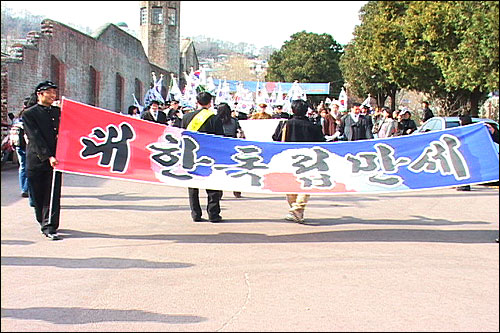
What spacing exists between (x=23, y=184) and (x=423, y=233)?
280 inches

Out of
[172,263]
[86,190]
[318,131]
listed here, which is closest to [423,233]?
[318,131]

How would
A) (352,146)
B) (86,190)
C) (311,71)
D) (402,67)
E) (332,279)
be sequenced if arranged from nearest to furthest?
(332,279) < (352,146) < (86,190) < (402,67) < (311,71)

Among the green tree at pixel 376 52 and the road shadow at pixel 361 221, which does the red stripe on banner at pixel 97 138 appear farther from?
the green tree at pixel 376 52

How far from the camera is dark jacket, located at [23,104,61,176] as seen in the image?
8141 mm

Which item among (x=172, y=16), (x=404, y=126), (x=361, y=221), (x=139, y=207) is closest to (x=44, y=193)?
(x=139, y=207)

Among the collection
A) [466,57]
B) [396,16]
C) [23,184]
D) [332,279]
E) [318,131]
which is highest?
[396,16]

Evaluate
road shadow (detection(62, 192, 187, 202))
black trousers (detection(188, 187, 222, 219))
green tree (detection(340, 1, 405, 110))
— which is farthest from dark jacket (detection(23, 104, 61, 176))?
green tree (detection(340, 1, 405, 110))

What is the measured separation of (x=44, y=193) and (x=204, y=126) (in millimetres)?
2483

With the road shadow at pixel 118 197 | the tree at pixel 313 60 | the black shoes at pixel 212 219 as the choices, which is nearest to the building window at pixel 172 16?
the tree at pixel 313 60

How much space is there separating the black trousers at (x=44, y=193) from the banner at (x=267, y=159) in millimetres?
435

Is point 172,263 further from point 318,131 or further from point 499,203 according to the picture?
point 499,203

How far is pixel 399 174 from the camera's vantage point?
28.5 ft

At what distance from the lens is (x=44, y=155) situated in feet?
26.7

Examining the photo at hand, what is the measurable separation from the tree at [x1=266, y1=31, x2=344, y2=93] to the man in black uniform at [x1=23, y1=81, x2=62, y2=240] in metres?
62.5
